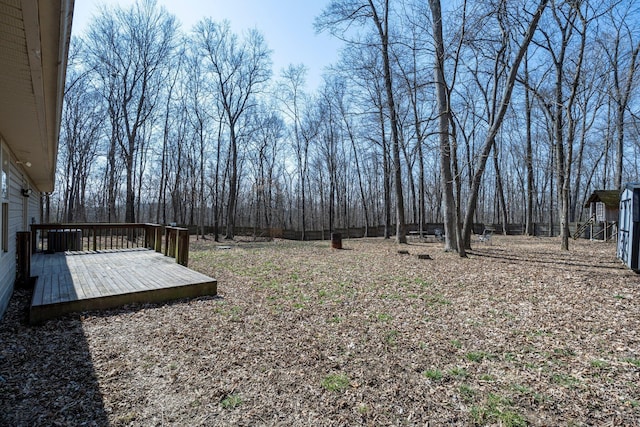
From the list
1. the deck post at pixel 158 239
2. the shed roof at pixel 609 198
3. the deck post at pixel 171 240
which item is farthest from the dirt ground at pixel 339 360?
the shed roof at pixel 609 198

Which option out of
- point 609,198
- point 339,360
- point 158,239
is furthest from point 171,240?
point 609,198

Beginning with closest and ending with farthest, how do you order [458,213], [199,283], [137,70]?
[199,283] → [458,213] → [137,70]

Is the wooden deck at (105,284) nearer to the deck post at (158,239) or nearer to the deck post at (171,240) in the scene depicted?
the deck post at (171,240)

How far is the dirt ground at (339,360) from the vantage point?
236cm

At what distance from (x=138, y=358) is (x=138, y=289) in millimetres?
2118

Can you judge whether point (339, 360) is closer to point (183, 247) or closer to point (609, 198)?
point (183, 247)

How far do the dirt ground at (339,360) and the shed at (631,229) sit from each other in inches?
63.9

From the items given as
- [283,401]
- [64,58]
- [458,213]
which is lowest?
[283,401]

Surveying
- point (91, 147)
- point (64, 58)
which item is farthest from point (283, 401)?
point (91, 147)

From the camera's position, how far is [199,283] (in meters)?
5.38

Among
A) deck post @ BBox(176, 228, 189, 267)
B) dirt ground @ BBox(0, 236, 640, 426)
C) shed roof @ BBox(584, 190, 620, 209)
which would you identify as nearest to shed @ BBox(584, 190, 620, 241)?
shed roof @ BBox(584, 190, 620, 209)

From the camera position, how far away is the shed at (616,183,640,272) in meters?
6.86

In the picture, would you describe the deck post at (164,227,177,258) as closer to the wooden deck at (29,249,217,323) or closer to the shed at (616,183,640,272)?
the wooden deck at (29,249,217,323)

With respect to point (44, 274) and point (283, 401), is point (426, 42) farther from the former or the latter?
point (44, 274)
